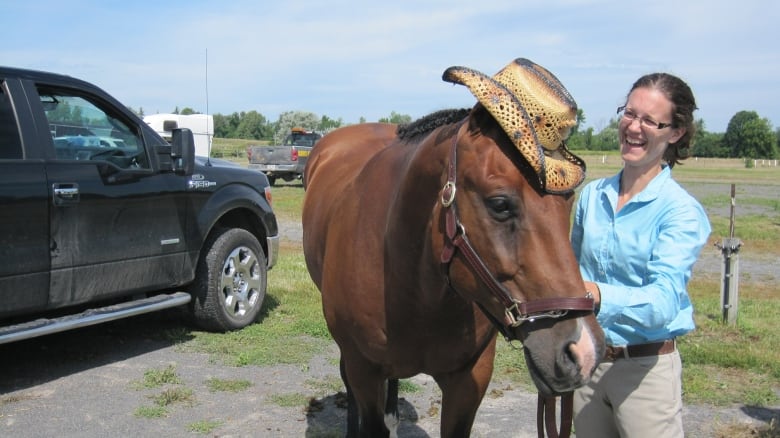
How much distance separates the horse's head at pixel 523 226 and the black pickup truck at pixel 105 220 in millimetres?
3450

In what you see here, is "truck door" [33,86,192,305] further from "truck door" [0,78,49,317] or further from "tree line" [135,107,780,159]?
"tree line" [135,107,780,159]

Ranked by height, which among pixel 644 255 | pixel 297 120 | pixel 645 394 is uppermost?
pixel 297 120

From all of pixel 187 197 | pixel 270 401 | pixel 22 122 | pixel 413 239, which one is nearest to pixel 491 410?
pixel 270 401

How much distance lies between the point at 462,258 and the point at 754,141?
92.8m

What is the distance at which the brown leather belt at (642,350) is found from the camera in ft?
7.28

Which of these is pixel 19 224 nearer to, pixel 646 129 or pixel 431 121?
pixel 431 121

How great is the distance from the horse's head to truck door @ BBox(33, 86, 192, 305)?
11.5 ft

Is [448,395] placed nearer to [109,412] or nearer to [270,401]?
[270,401]

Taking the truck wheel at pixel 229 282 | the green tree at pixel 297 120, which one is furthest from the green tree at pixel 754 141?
the truck wheel at pixel 229 282

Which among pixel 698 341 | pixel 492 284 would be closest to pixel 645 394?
pixel 492 284

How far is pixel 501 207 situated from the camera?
185 cm

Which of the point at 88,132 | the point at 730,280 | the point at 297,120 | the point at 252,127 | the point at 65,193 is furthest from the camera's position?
the point at 252,127

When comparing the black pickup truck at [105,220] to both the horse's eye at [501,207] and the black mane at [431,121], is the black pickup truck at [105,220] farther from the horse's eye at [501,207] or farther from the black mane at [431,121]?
the horse's eye at [501,207]

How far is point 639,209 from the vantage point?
88.1 inches
